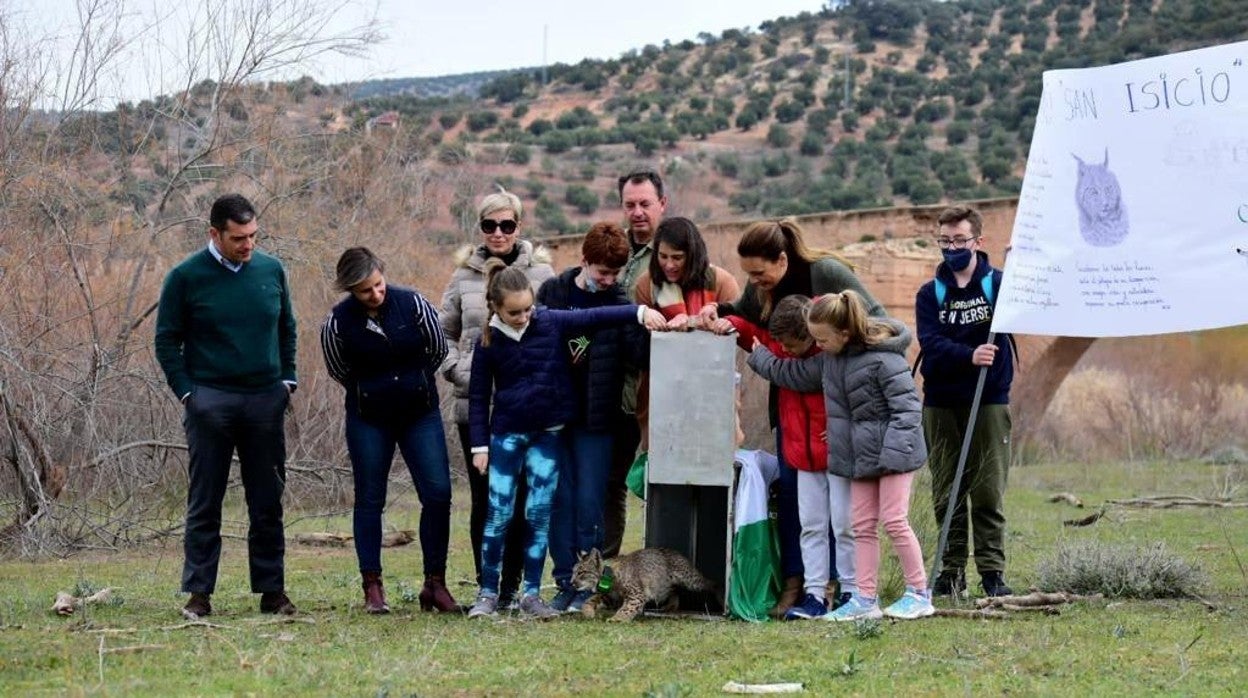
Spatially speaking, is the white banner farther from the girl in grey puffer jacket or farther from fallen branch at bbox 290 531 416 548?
fallen branch at bbox 290 531 416 548

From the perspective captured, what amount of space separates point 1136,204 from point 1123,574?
1966mm

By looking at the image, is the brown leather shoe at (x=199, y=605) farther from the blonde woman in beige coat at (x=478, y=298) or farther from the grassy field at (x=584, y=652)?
the blonde woman in beige coat at (x=478, y=298)

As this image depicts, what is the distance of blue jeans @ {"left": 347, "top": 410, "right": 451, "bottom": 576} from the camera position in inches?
331

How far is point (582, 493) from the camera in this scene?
838cm

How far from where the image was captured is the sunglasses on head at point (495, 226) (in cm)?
868

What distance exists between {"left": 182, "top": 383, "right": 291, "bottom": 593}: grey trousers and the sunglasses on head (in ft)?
4.17

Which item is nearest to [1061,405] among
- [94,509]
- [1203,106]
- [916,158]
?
[916,158]

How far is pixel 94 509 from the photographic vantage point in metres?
13.4

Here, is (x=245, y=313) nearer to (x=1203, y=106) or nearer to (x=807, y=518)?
(x=807, y=518)

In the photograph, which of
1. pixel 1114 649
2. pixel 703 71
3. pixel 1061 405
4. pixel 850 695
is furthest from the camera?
pixel 703 71

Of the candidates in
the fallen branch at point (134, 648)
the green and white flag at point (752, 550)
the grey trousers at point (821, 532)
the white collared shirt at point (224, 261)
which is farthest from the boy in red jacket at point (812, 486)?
the fallen branch at point (134, 648)

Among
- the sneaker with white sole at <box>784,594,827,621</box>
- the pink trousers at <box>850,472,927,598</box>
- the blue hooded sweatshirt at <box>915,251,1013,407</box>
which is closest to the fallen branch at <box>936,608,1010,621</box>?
the pink trousers at <box>850,472,927,598</box>

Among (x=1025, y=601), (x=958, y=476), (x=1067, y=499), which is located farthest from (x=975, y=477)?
(x=1067, y=499)

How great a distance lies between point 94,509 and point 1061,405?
72.6ft
